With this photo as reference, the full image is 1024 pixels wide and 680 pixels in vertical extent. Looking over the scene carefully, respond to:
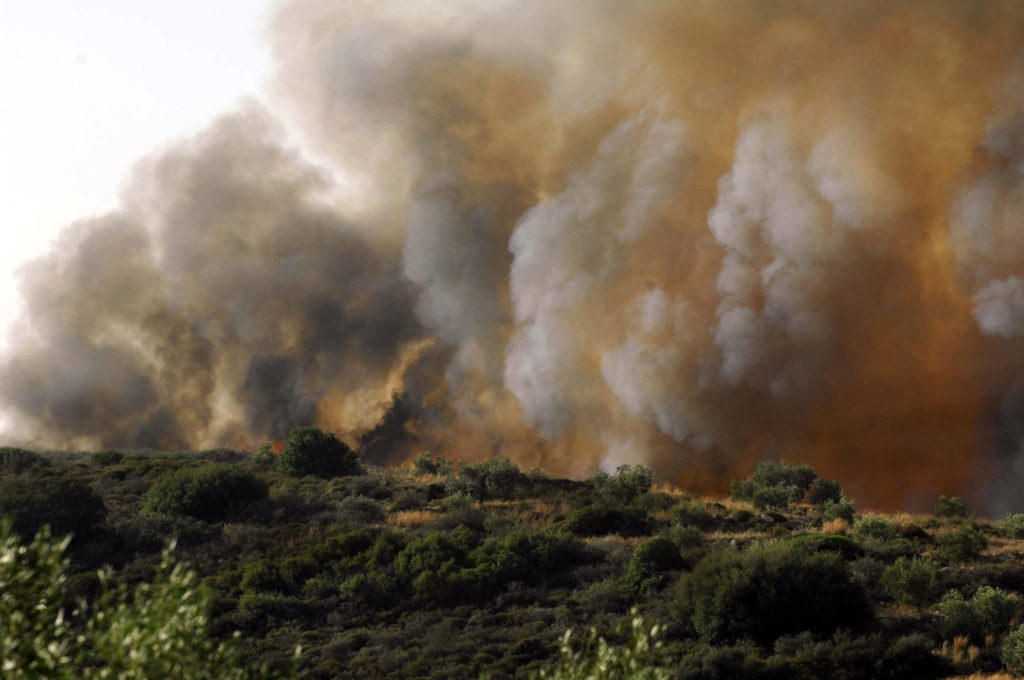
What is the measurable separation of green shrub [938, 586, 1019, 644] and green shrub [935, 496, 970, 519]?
18.3 meters

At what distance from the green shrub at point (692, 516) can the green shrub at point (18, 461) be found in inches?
1270

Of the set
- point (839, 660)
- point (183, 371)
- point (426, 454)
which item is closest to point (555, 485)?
point (426, 454)

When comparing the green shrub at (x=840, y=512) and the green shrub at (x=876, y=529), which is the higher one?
the green shrub at (x=840, y=512)

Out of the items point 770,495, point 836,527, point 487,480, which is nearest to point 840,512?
point 836,527

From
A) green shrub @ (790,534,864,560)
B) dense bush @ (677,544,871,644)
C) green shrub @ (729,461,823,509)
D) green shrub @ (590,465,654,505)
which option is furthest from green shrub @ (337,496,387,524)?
green shrub @ (729,461,823,509)

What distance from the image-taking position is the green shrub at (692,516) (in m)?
30.5

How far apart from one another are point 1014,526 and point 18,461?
155 ft

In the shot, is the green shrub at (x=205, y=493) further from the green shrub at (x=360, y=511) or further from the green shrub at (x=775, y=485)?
the green shrub at (x=775, y=485)

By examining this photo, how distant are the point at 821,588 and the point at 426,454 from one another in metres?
29.9

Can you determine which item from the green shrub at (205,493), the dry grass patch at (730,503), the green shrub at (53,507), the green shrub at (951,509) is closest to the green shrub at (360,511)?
the green shrub at (205,493)

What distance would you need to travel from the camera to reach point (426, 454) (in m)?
45.9

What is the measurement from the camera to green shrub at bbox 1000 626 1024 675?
53.2 ft

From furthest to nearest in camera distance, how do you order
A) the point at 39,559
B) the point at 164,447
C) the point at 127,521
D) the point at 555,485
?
the point at 164,447 < the point at 555,485 < the point at 127,521 < the point at 39,559

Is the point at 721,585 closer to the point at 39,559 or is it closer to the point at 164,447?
the point at 39,559
